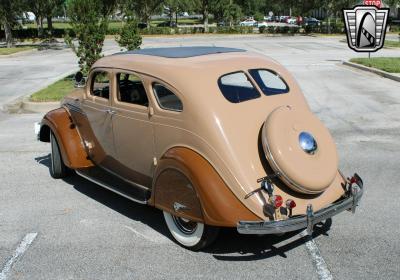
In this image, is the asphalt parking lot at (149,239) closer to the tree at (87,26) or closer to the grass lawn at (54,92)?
the grass lawn at (54,92)

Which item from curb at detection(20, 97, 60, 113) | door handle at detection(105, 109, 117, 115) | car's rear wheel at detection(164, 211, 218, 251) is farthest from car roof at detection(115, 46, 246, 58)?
curb at detection(20, 97, 60, 113)

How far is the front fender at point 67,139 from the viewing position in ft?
20.2

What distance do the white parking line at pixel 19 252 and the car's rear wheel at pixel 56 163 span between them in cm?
167

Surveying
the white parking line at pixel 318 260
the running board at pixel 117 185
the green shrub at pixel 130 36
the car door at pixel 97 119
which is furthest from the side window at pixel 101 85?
the green shrub at pixel 130 36

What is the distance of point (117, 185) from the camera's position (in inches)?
216

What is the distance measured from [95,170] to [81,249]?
1.34 metres

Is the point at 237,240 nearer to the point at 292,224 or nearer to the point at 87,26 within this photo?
the point at 292,224

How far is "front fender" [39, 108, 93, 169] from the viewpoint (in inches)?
242

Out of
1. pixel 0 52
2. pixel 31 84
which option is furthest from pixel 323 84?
pixel 0 52

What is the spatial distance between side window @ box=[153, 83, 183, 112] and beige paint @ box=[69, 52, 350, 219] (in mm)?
54

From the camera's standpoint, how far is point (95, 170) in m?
6.03

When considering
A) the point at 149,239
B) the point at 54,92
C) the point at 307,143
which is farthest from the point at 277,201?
the point at 54,92

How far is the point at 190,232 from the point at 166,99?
1.30 m

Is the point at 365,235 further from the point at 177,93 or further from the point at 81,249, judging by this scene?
the point at 81,249
